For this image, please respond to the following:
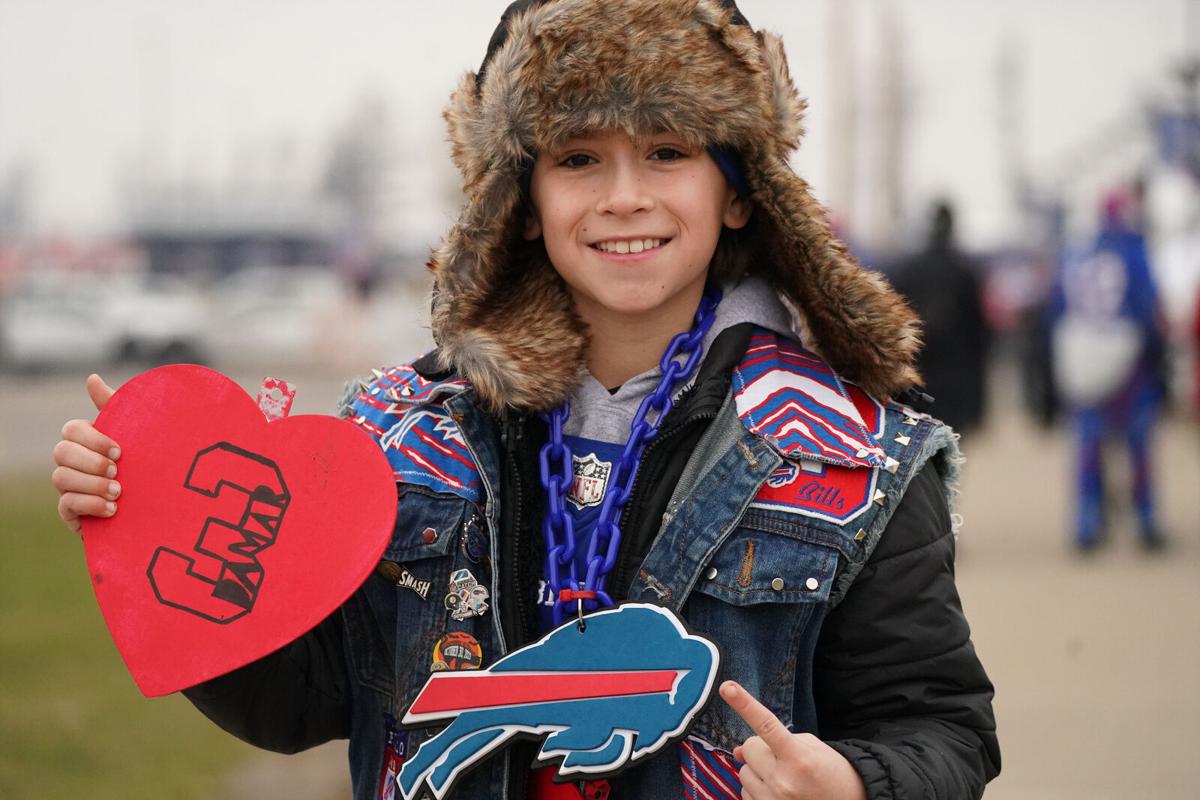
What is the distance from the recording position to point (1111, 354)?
7.52 meters

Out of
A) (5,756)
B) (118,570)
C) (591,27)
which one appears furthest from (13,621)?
(591,27)

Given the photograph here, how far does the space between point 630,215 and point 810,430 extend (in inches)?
16.1

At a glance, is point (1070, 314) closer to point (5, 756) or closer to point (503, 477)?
point (5, 756)

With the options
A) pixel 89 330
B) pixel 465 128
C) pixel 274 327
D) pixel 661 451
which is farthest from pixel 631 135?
pixel 274 327

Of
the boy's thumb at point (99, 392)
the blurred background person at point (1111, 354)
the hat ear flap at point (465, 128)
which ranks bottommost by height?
the blurred background person at point (1111, 354)

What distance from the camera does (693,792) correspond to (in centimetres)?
197

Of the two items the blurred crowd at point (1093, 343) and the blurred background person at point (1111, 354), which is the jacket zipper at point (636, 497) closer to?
the blurred crowd at point (1093, 343)

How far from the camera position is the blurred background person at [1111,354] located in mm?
7508

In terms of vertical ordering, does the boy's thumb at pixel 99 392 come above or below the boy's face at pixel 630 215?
below

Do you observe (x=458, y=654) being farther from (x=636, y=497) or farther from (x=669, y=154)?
(x=669, y=154)

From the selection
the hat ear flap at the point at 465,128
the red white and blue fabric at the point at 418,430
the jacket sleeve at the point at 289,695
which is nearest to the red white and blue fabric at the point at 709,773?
the red white and blue fabric at the point at 418,430

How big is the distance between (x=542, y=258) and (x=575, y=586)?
0.64m

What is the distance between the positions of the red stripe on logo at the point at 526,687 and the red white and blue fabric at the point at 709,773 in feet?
0.41

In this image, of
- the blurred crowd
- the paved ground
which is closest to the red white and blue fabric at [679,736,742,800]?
the paved ground
